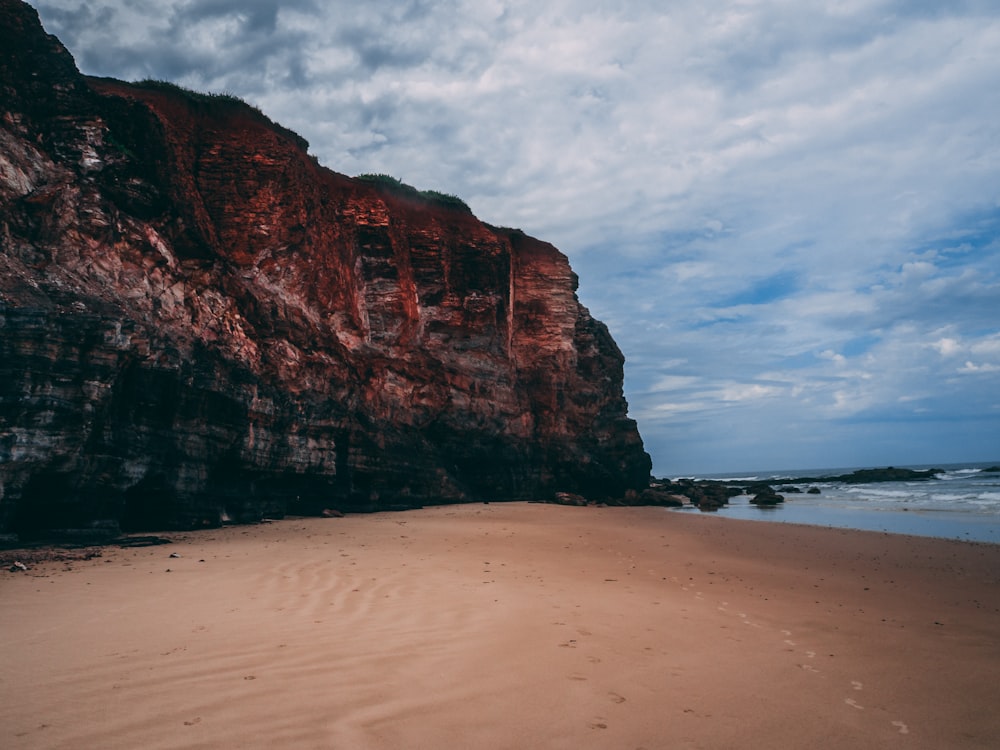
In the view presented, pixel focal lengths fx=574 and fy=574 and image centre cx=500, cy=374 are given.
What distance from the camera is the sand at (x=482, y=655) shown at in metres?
3.32

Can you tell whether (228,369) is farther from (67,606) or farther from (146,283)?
(67,606)

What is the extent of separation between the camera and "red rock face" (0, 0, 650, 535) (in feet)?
35.0

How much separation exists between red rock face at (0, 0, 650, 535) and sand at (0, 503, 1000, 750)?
3472 millimetres

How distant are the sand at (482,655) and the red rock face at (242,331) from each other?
347cm

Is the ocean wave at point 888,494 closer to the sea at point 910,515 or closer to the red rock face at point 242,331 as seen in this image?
the sea at point 910,515

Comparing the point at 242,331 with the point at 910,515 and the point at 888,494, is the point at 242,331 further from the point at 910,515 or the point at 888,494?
the point at 888,494

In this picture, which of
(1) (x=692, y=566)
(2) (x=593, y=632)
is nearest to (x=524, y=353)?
(1) (x=692, y=566)

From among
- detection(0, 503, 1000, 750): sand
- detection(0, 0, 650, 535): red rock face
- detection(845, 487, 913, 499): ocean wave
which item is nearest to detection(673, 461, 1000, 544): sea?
detection(845, 487, 913, 499): ocean wave

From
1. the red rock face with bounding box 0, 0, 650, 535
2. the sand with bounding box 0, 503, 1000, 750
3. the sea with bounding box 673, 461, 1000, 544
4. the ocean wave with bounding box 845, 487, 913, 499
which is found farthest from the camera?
the ocean wave with bounding box 845, 487, 913, 499

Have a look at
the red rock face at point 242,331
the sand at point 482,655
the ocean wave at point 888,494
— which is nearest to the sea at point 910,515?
the ocean wave at point 888,494

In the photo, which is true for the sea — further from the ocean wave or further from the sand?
the sand

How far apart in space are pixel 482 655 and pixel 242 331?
13659 millimetres

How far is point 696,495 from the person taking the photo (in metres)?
34.6

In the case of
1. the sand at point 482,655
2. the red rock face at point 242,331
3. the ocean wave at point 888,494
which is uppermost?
the red rock face at point 242,331
